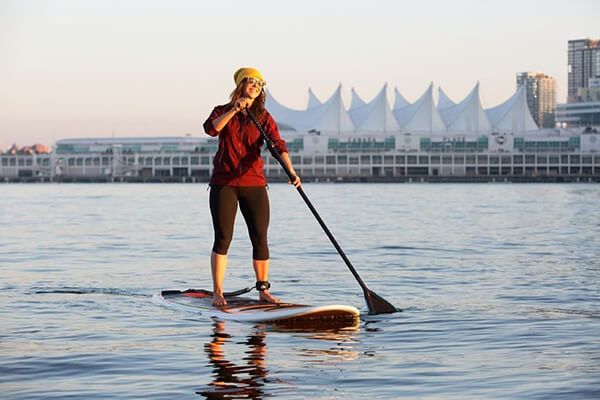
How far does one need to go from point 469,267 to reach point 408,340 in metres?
6.96

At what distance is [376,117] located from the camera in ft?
488

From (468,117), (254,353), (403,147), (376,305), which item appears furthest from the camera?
(468,117)

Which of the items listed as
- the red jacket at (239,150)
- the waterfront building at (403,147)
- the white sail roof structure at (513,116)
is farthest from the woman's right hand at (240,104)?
the white sail roof structure at (513,116)

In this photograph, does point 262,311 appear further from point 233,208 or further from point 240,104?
point 240,104

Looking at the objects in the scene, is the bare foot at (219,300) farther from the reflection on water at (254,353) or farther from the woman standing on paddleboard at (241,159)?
the woman standing on paddleboard at (241,159)

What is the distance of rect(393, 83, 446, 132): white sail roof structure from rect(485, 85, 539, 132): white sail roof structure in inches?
297

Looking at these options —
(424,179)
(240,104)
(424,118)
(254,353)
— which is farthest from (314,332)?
(424,118)

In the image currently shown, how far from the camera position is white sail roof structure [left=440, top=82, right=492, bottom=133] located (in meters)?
147

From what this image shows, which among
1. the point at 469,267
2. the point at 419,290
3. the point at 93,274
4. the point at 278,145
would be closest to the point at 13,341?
the point at 278,145

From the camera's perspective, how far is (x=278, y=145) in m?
8.83

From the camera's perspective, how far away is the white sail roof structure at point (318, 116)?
485 feet

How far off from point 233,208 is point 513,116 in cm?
14451

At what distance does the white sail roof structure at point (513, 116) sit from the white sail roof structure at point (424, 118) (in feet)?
24.8

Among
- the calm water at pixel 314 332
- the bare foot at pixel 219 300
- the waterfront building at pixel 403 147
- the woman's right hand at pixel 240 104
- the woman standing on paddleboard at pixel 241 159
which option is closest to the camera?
the calm water at pixel 314 332
